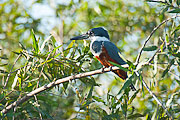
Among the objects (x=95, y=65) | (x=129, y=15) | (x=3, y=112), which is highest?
(x=129, y=15)

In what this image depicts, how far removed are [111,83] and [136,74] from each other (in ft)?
8.73

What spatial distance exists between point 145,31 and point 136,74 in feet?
9.65

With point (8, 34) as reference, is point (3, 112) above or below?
below

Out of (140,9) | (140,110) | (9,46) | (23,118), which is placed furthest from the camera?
(140,9)

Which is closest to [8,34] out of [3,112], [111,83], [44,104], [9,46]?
[9,46]

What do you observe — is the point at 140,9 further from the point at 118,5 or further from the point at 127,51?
the point at 127,51

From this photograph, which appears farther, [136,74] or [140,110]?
[140,110]

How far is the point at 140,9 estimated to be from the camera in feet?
15.9

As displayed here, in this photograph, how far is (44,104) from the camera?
2.78 m

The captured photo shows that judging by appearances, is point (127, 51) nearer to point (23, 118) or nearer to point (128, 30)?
point (128, 30)

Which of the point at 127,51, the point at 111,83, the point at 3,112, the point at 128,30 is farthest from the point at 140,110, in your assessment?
the point at 3,112

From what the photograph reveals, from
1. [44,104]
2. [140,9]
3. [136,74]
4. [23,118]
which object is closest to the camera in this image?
[136,74]

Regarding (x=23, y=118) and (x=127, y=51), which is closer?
(x=23, y=118)

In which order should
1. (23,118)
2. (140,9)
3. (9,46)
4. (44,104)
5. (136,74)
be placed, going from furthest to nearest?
(140,9) < (9,46) < (44,104) < (23,118) < (136,74)
